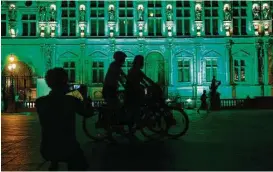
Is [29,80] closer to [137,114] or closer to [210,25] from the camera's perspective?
[210,25]

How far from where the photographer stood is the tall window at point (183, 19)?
134 ft

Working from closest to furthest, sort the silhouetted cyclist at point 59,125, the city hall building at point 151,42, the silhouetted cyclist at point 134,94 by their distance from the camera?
the silhouetted cyclist at point 59,125 < the silhouetted cyclist at point 134,94 < the city hall building at point 151,42

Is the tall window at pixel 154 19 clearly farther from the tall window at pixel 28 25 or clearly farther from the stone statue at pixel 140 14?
the tall window at pixel 28 25

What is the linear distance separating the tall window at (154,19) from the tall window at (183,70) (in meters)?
3.07

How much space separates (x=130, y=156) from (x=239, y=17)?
3577cm

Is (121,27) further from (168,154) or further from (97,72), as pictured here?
(168,154)

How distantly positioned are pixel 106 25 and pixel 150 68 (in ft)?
17.0

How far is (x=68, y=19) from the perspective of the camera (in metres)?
40.9

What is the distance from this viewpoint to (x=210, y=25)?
41094 millimetres

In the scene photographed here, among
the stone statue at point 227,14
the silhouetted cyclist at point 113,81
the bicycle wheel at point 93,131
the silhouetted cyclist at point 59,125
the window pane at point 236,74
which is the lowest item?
the bicycle wheel at point 93,131

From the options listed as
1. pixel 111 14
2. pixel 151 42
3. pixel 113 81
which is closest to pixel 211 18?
pixel 151 42

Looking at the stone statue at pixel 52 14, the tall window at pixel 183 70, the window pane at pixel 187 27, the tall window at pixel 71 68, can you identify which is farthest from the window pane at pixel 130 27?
the stone statue at pixel 52 14

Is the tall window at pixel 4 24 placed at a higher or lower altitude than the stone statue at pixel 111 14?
lower

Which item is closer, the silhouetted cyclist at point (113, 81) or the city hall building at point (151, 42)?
the silhouetted cyclist at point (113, 81)
